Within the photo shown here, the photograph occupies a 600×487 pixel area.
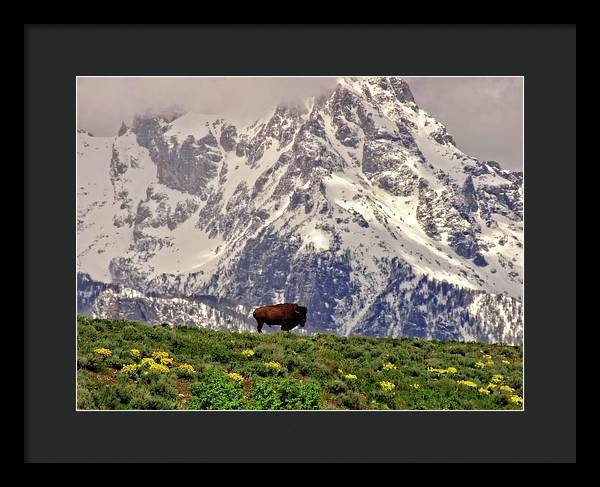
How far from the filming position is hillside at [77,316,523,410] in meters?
33.2

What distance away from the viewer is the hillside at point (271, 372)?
109 ft

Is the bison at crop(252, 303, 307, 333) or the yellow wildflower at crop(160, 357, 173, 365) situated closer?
the yellow wildflower at crop(160, 357, 173, 365)

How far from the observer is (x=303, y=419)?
100 ft

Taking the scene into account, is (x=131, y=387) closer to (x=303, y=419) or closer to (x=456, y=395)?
(x=303, y=419)

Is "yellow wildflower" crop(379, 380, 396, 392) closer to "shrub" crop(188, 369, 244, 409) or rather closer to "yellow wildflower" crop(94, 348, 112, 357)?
"shrub" crop(188, 369, 244, 409)

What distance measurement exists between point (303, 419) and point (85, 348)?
10.7 m

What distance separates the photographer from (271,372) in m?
37.3

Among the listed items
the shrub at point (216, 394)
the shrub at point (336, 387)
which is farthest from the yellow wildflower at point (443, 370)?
the shrub at point (216, 394)

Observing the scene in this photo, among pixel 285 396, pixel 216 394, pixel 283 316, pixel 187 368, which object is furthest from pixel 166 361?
pixel 283 316

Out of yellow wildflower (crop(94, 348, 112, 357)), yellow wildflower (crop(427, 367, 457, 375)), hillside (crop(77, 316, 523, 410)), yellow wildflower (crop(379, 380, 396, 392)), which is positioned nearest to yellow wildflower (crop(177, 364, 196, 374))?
hillside (crop(77, 316, 523, 410))

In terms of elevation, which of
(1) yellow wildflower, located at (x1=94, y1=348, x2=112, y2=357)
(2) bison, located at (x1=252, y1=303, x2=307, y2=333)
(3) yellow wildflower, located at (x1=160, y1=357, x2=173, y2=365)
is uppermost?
(2) bison, located at (x1=252, y1=303, x2=307, y2=333)

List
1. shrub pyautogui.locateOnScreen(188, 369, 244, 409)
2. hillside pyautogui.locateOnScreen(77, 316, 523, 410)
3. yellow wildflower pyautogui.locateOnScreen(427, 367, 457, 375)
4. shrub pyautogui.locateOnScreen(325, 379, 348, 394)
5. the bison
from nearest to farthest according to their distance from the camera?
shrub pyautogui.locateOnScreen(188, 369, 244, 409) → hillside pyautogui.locateOnScreen(77, 316, 523, 410) → shrub pyautogui.locateOnScreen(325, 379, 348, 394) → yellow wildflower pyautogui.locateOnScreen(427, 367, 457, 375) → the bison

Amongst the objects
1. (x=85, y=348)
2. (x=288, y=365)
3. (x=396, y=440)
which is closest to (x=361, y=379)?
(x=288, y=365)

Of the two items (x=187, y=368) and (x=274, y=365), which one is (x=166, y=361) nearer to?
(x=187, y=368)
